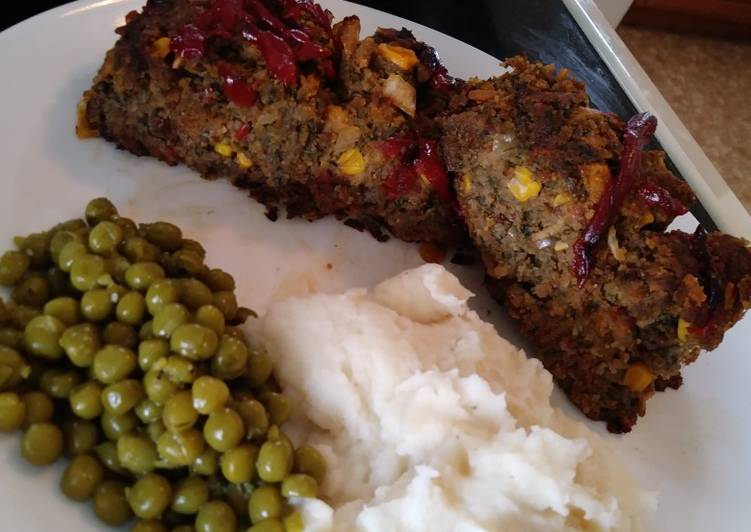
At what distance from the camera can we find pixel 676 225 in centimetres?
456

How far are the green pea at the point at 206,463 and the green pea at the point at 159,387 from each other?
25 cm

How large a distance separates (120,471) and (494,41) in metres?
4.28

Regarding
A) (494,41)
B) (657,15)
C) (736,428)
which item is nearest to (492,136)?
(736,428)

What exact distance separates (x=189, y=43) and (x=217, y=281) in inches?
46.5

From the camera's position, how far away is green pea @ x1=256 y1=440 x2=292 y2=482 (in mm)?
2721

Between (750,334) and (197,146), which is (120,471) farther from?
(750,334)

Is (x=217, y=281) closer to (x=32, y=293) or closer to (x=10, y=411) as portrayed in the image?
(x=32, y=293)

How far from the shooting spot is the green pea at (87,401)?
275 cm

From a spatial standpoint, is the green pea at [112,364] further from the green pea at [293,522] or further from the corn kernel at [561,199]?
the corn kernel at [561,199]

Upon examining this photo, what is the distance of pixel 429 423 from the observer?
2.87 m

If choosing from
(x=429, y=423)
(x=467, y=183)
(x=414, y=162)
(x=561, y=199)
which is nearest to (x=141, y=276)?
(x=429, y=423)

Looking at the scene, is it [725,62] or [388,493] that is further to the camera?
[725,62]

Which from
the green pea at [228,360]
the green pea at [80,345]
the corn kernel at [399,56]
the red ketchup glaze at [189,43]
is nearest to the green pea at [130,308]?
the green pea at [80,345]

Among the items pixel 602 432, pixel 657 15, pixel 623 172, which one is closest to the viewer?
pixel 623 172
